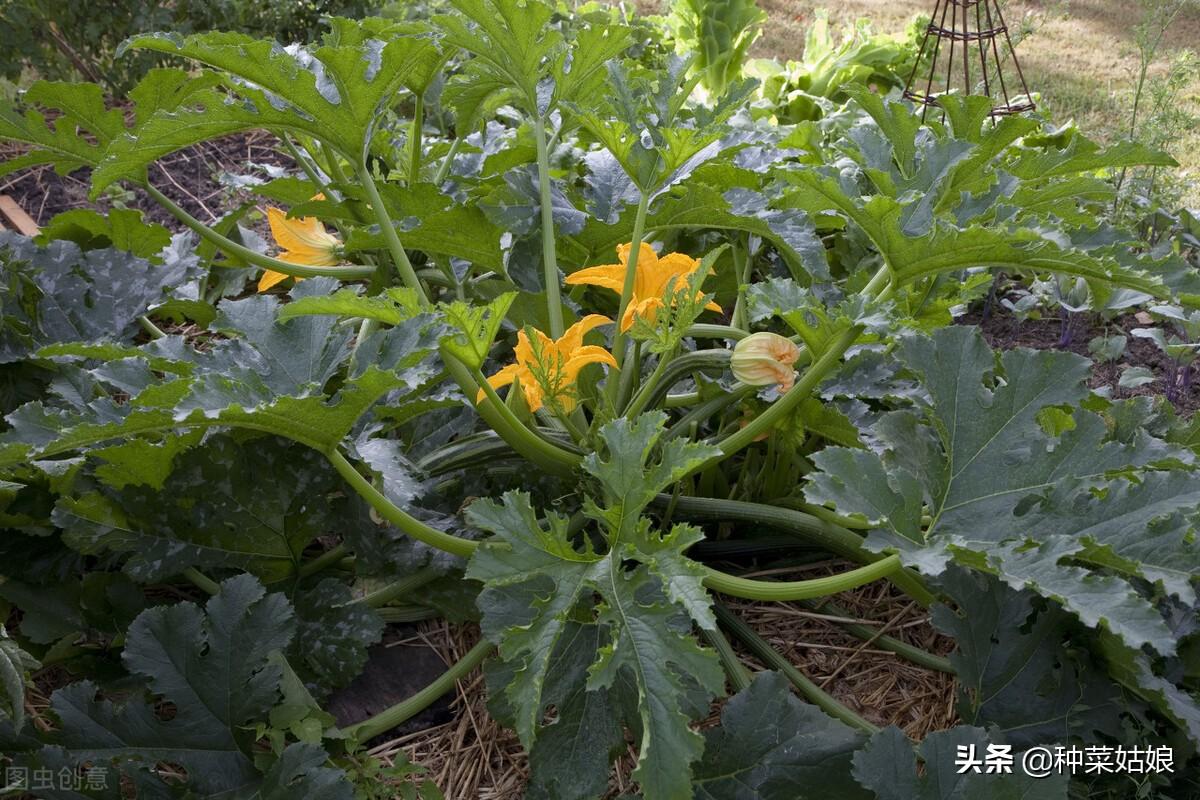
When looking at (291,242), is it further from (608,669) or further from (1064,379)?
(1064,379)

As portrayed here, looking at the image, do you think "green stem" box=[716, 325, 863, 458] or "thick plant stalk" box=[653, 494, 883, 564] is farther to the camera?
"thick plant stalk" box=[653, 494, 883, 564]

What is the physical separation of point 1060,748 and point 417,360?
966 mm

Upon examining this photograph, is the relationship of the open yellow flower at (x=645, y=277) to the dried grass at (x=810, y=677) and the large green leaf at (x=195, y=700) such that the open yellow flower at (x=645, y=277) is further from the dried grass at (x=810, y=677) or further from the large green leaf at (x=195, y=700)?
the large green leaf at (x=195, y=700)

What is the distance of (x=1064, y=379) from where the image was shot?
133 cm

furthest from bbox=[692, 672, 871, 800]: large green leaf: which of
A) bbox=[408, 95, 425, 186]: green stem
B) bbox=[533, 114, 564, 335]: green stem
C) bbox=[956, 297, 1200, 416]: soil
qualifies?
bbox=[956, 297, 1200, 416]: soil

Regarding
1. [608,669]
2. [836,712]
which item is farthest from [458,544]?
[836,712]

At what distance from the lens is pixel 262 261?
5.84ft

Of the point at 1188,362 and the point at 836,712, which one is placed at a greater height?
the point at 1188,362

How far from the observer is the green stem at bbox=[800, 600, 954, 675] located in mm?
1538

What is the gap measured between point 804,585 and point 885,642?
36 cm

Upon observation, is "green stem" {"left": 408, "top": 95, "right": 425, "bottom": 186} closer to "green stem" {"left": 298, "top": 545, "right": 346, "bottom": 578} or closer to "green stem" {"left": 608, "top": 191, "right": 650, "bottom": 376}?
Answer: "green stem" {"left": 608, "top": 191, "right": 650, "bottom": 376}

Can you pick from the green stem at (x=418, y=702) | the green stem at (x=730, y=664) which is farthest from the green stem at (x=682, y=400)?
the green stem at (x=418, y=702)

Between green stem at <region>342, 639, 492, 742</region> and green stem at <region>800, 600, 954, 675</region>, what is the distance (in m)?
0.56

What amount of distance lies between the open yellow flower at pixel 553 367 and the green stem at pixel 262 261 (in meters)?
0.53
